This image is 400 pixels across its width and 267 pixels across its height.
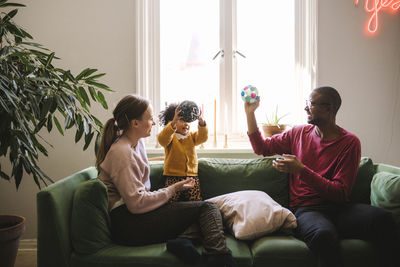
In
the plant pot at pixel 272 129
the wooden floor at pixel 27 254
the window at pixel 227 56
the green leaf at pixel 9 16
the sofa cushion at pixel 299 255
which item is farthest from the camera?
the window at pixel 227 56

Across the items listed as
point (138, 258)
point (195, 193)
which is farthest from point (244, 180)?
point (138, 258)

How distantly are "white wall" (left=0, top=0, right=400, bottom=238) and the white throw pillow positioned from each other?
127 centimetres

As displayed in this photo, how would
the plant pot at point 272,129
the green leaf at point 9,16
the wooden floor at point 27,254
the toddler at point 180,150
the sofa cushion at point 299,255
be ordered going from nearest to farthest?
1. the sofa cushion at point 299,255
2. the green leaf at point 9,16
3. the toddler at point 180,150
4. the wooden floor at point 27,254
5. the plant pot at point 272,129

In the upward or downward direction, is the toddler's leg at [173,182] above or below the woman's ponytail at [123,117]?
below

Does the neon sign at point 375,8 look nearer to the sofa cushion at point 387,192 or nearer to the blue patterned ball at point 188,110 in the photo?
the sofa cushion at point 387,192

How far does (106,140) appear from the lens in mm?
1755

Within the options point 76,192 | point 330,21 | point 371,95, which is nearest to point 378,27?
point 330,21

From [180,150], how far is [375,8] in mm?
2027

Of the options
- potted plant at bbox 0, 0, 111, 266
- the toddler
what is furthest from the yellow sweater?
potted plant at bbox 0, 0, 111, 266

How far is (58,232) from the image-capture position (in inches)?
60.1

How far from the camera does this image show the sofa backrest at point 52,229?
4.95ft

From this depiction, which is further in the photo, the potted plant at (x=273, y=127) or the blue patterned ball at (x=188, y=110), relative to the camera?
the potted plant at (x=273, y=127)

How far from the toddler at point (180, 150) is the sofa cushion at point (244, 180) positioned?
0.09 metres

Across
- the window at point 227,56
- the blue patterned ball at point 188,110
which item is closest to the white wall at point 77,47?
the window at point 227,56
